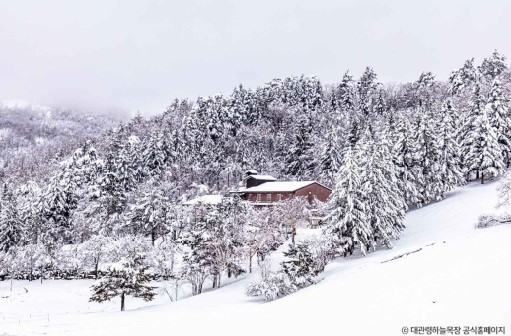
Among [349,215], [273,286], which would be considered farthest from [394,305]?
[349,215]

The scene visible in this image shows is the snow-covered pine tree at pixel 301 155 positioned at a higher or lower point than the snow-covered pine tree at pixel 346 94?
lower

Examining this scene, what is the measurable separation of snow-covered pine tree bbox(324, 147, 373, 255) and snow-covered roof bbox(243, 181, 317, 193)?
22758 millimetres

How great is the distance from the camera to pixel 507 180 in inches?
1374

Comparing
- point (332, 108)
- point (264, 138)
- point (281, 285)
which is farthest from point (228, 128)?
point (281, 285)

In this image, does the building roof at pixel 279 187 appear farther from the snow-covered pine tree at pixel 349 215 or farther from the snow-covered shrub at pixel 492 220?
the snow-covered shrub at pixel 492 220

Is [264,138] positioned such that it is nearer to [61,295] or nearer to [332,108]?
[332,108]

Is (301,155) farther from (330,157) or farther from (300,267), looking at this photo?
(300,267)

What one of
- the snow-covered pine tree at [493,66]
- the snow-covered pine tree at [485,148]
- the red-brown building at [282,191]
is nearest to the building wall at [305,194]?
the red-brown building at [282,191]

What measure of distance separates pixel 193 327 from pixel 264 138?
277 ft

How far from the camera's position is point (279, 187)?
2869 inches

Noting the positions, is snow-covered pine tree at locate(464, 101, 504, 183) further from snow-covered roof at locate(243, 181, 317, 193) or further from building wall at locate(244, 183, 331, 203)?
snow-covered roof at locate(243, 181, 317, 193)

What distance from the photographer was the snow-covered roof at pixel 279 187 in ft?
232

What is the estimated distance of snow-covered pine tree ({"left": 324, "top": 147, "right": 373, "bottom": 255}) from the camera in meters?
45.1

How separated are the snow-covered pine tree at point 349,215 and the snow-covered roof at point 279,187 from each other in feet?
74.7
